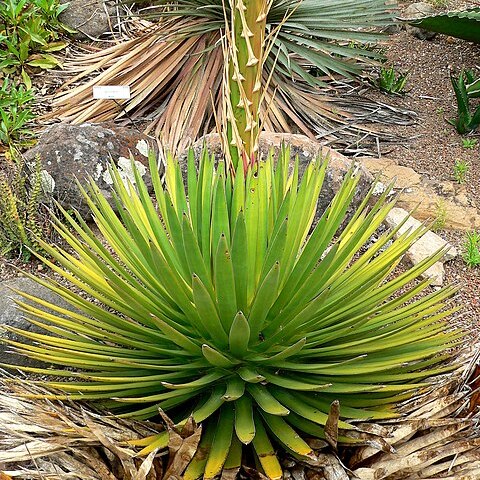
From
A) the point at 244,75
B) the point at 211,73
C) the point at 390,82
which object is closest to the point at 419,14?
the point at 390,82

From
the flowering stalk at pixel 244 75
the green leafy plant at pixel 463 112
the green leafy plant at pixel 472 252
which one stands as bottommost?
the green leafy plant at pixel 472 252

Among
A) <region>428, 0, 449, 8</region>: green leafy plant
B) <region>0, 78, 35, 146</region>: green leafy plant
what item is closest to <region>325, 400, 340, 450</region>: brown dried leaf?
<region>0, 78, 35, 146</region>: green leafy plant

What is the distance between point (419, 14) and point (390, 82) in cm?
146

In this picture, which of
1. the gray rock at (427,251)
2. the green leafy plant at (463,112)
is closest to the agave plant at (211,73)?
the green leafy plant at (463,112)

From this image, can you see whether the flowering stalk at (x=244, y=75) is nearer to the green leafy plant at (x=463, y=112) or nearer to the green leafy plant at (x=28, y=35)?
the green leafy plant at (x=463, y=112)

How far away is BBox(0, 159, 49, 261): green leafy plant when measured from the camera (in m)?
3.36

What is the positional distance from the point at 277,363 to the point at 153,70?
3207 millimetres

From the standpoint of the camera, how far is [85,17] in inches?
223

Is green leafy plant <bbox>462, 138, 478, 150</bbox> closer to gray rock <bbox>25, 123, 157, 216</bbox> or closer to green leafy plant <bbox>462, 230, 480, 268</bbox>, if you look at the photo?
green leafy plant <bbox>462, 230, 480, 268</bbox>

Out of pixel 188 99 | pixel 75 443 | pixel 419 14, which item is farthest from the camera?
pixel 419 14

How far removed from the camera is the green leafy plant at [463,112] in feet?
14.3

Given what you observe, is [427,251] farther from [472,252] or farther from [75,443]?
[75,443]

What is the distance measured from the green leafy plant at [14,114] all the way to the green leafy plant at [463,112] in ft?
8.99

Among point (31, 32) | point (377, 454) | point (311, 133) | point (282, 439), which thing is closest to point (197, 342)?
point (282, 439)
